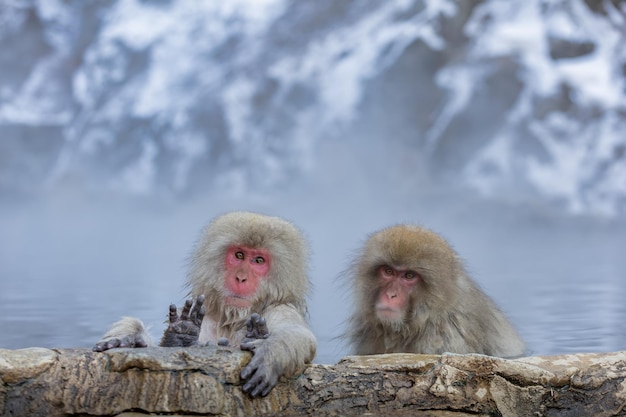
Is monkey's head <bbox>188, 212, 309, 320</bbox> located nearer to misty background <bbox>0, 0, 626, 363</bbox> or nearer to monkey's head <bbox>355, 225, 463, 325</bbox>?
monkey's head <bbox>355, 225, 463, 325</bbox>

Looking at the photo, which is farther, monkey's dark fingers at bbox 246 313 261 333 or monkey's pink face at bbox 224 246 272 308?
monkey's pink face at bbox 224 246 272 308

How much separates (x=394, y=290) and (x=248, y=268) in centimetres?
75

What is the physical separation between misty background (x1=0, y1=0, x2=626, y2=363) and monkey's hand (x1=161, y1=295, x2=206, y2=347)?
8731 mm

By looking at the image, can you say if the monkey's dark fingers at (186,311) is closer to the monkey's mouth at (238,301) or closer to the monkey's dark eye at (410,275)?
the monkey's mouth at (238,301)

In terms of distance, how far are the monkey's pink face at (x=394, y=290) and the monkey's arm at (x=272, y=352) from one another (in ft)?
2.32

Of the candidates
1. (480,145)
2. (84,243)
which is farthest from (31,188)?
(480,145)

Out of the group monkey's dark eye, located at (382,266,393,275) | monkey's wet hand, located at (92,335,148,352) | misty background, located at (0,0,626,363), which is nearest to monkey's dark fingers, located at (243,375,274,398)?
monkey's wet hand, located at (92,335,148,352)

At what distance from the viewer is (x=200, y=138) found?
543 inches

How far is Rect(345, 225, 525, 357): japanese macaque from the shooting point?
3871 mm

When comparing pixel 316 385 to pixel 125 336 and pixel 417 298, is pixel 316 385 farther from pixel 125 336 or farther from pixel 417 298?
pixel 417 298

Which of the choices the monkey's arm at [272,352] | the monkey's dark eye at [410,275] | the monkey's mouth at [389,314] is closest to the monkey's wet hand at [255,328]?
the monkey's arm at [272,352]

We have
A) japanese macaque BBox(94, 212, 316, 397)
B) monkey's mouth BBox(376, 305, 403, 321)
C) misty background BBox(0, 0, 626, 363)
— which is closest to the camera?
japanese macaque BBox(94, 212, 316, 397)

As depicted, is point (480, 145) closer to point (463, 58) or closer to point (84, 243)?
point (463, 58)

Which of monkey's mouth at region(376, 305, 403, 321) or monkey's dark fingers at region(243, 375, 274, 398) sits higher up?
monkey's mouth at region(376, 305, 403, 321)
